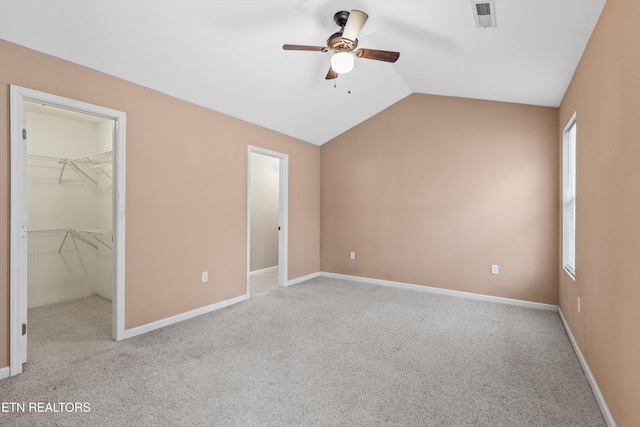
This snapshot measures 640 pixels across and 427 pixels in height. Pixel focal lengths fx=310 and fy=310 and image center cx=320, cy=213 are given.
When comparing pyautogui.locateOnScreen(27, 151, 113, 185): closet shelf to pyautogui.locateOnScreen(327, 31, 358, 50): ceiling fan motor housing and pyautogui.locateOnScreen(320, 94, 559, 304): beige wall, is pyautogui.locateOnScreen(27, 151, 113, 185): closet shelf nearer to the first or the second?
pyautogui.locateOnScreen(327, 31, 358, 50): ceiling fan motor housing

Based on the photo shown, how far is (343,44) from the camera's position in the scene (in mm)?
2373

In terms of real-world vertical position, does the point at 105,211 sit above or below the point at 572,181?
below

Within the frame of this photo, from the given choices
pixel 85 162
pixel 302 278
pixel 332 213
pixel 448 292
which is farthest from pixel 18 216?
pixel 448 292

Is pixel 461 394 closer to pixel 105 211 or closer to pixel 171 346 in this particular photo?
pixel 171 346

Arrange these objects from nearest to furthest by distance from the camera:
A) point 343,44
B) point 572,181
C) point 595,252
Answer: point 595,252 → point 343,44 → point 572,181

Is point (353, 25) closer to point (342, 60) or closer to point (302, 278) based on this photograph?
point (342, 60)

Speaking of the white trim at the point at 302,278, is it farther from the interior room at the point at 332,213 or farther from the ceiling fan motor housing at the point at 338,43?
the ceiling fan motor housing at the point at 338,43

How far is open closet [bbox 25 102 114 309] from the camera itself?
Answer: 3807mm

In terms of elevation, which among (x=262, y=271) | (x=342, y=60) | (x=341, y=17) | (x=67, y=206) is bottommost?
(x=262, y=271)

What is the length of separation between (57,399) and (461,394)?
8.64 feet

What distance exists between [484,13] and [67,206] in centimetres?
507

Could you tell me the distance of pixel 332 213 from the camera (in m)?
5.55

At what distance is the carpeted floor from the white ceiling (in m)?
2.45

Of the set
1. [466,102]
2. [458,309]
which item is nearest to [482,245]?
[458,309]
